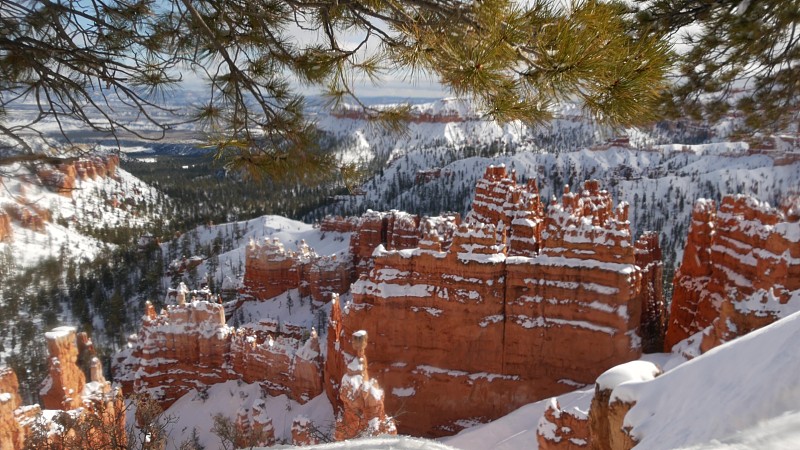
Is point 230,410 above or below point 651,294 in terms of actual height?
Result: below

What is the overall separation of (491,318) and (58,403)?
1540 centimetres

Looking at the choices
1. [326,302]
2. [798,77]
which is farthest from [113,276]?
[798,77]

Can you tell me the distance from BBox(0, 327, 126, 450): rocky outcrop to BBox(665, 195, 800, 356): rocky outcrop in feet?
43.8

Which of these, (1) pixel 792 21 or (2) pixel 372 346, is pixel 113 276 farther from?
(1) pixel 792 21

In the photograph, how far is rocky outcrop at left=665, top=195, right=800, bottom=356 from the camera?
994cm

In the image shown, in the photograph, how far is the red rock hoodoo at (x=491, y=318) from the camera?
41.4ft

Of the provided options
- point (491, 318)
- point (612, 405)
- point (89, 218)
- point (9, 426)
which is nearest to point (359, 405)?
point (491, 318)

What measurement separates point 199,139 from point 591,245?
36.2 feet

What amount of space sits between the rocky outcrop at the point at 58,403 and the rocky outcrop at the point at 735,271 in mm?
13339

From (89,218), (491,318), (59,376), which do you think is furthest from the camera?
(89,218)

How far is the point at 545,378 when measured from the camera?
13.1 m

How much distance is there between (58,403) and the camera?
16328mm

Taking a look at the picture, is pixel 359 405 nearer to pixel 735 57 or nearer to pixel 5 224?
pixel 5 224

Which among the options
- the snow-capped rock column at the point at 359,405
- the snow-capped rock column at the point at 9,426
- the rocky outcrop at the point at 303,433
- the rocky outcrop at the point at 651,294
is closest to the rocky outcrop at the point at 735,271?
the rocky outcrop at the point at 651,294
